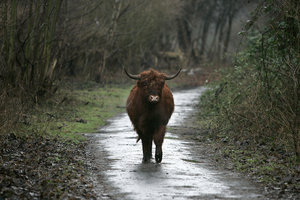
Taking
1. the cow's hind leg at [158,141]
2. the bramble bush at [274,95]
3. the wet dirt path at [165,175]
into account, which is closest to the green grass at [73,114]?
the wet dirt path at [165,175]

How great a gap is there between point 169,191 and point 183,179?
3.05 ft

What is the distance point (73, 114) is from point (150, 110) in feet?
27.9

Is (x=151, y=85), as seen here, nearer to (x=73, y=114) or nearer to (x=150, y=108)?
(x=150, y=108)

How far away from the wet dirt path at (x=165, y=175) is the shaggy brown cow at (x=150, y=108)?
46 centimetres

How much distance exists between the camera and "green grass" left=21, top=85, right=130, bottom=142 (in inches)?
562

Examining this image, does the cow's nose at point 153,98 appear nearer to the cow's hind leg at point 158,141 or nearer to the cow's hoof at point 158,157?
the cow's hind leg at point 158,141

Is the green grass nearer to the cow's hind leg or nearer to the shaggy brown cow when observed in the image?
the shaggy brown cow

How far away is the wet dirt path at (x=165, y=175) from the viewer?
26.5 ft

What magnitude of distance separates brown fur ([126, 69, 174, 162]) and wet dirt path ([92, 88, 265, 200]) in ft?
1.48

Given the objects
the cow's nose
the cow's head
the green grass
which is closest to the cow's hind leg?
the cow's head

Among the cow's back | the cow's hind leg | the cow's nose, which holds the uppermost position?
the cow's nose

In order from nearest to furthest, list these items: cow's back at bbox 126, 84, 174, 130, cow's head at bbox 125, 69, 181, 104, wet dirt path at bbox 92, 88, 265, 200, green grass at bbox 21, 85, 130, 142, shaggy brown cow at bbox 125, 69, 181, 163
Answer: wet dirt path at bbox 92, 88, 265, 200
cow's head at bbox 125, 69, 181, 104
shaggy brown cow at bbox 125, 69, 181, 163
cow's back at bbox 126, 84, 174, 130
green grass at bbox 21, 85, 130, 142

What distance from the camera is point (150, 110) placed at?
10.7m

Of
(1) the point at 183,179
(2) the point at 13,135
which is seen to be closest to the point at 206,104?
(2) the point at 13,135
